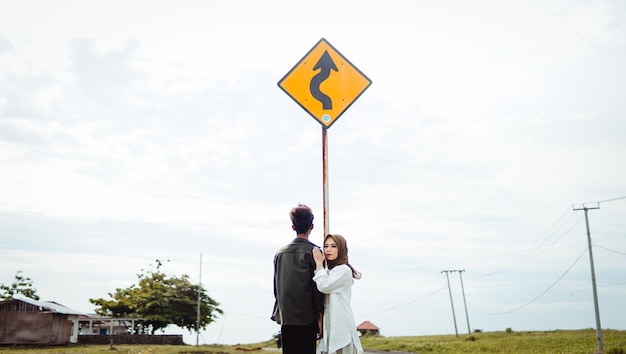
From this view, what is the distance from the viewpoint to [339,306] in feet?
16.3

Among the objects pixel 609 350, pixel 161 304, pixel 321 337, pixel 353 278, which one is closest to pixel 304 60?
pixel 353 278

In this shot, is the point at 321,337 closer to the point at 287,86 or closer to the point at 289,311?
the point at 289,311

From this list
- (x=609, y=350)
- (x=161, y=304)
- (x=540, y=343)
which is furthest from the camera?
(x=161, y=304)

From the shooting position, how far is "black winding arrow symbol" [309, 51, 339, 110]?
604 cm

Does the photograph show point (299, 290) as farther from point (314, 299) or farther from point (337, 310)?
point (337, 310)

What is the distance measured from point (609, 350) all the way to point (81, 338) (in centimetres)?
3621

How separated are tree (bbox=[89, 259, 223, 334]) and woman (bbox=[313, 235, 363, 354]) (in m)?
44.5

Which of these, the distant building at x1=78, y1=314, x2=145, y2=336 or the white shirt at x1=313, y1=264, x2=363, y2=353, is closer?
the white shirt at x1=313, y1=264, x2=363, y2=353

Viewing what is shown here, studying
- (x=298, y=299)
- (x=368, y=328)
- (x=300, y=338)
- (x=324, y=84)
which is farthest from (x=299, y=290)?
(x=368, y=328)

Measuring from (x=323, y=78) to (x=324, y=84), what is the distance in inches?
2.8

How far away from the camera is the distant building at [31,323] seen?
127ft

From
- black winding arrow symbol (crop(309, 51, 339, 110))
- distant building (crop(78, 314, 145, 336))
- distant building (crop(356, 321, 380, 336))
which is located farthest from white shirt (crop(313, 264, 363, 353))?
distant building (crop(356, 321, 380, 336))

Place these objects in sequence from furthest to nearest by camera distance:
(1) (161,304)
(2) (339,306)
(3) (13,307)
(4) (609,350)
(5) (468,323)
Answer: (5) (468,323) < (1) (161,304) < (3) (13,307) < (4) (609,350) < (2) (339,306)

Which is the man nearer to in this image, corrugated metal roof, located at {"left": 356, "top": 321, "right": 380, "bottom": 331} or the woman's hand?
the woman's hand
